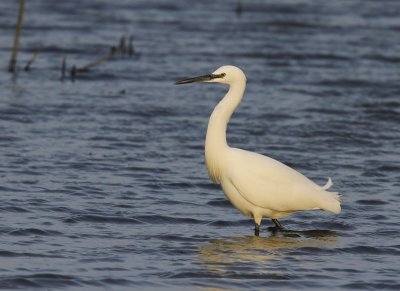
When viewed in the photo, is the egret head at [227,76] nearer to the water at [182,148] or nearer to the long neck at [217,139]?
the long neck at [217,139]

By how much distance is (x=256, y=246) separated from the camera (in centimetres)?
882

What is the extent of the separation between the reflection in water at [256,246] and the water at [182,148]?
0.06 feet

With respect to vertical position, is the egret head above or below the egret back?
above

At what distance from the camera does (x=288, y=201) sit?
9.14 m

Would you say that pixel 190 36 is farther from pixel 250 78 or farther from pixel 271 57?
pixel 250 78

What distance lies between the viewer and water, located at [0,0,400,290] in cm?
808

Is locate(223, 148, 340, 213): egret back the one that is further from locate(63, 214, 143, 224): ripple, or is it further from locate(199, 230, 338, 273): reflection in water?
locate(63, 214, 143, 224): ripple

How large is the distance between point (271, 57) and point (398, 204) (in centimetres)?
943

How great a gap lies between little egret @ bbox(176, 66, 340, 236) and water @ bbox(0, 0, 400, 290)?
0.27 meters

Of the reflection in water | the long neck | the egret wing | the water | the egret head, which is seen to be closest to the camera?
the water

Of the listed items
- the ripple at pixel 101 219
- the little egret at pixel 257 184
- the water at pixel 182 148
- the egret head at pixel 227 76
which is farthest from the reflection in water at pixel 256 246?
the egret head at pixel 227 76

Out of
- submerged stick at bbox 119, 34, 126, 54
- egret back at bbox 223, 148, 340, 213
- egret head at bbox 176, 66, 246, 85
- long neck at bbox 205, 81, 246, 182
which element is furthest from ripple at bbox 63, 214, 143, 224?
submerged stick at bbox 119, 34, 126, 54

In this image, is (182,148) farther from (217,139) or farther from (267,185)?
(267,185)

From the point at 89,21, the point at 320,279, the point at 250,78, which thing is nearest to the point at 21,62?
the point at 250,78
